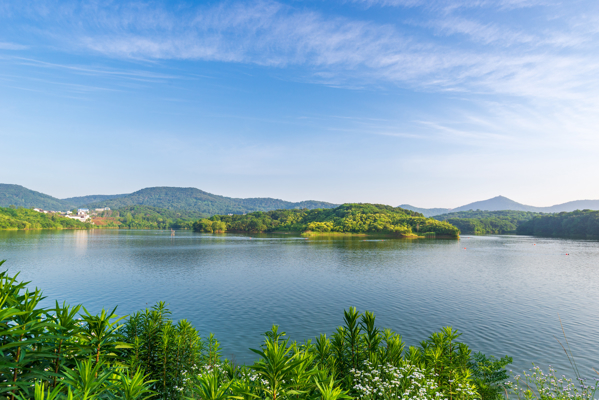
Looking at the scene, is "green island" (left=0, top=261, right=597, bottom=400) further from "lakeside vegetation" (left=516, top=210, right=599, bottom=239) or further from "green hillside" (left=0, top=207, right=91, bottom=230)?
"green hillside" (left=0, top=207, right=91, bottom=230)

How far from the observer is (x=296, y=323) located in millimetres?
21125

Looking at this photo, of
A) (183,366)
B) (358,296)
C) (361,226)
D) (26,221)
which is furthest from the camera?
(26,221)

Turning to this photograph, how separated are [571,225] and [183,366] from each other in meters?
199

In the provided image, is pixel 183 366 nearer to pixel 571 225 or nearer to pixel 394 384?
pixel 394 384

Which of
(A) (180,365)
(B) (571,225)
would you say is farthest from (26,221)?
(B) (571,225)

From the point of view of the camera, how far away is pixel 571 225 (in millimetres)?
150750

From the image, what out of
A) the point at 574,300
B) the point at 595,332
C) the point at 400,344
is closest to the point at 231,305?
the point at 400,344

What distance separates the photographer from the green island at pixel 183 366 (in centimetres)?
446

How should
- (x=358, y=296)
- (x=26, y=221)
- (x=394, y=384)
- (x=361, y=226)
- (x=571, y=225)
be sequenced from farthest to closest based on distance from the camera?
(x=26, y=221), (x=361, y=226), (x=571, y=225), (x=358, y=296), (x=394, y=384)

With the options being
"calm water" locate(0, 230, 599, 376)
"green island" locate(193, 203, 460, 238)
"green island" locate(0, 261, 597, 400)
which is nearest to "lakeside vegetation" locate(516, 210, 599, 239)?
"green island" locate(193, 203, 460, 238)

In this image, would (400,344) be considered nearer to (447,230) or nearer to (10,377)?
(10,377)

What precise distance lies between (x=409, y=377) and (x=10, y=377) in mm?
7848

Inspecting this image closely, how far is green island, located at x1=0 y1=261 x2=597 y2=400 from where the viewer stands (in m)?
4.46

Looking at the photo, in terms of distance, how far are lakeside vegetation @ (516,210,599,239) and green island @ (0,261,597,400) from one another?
179 metres
